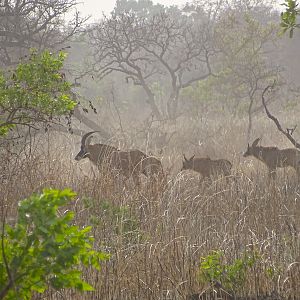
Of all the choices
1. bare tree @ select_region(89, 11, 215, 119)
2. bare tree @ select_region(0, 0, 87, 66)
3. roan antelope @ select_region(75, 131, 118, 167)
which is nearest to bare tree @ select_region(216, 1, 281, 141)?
bare tree @ select_region(89, 11, 215, 119)

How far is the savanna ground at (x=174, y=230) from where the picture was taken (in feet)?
14.1

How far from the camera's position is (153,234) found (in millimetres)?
5426

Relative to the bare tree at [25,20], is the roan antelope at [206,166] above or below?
below

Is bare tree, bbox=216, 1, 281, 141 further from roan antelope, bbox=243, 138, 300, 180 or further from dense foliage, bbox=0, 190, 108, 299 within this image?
dense foliage, bbox=0, 190, 108, 299

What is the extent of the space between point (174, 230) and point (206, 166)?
12.5 feet

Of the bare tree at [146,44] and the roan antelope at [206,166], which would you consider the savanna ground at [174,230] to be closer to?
the roan antelope at [206,166]

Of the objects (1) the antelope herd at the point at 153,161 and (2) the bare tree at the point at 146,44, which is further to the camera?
(2) the bare tree at the point at 146,44

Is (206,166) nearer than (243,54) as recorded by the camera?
Yes

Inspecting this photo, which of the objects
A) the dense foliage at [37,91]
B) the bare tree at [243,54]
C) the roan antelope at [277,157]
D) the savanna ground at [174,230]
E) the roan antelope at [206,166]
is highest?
the bare tree at [243,54]

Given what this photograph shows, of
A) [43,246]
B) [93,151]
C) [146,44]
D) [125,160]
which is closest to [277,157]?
[125,160]

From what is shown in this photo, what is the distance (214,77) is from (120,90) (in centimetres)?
1422

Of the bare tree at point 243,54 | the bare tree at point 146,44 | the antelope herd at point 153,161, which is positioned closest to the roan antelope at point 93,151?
the antelope herd at point 153,161

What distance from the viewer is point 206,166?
8.55 m

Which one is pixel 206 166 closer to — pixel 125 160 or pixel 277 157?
pixel 277 157
